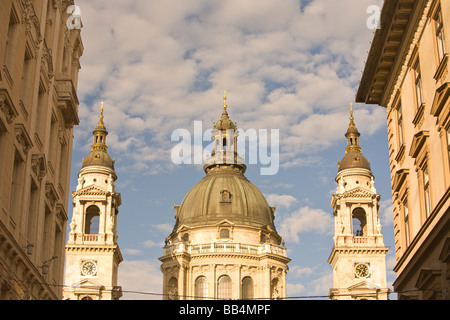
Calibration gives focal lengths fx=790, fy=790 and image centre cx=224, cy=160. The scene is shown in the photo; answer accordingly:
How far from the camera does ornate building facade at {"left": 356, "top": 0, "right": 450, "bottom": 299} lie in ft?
75.2

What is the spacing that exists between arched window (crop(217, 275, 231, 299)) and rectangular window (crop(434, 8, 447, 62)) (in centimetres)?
5865

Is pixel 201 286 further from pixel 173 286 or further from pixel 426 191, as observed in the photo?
pixel 426 191

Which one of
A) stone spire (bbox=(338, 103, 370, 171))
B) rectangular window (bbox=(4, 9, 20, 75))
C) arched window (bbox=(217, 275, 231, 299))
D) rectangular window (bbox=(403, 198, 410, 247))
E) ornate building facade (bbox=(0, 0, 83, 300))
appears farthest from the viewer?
arched window (bbox=(217, 275, 231, 299))

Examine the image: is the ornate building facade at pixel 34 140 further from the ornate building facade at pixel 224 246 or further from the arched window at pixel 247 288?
the arched window at pixel 247 288

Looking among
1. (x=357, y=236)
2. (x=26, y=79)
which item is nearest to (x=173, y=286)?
(x=357, y=236)

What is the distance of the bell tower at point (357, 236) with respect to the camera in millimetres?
71562

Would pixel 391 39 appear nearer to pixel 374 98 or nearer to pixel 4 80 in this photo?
pixel 374 98

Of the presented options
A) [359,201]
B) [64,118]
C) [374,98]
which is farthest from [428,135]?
[359,201]

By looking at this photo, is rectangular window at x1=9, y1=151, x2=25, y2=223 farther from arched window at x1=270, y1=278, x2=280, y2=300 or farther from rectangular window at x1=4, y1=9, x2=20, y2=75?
arched window at x1=270, y1=278, x2=280, y2=300

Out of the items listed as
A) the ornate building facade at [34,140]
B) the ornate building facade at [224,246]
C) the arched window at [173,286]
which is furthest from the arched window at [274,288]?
the ornate building facade at [34,140]

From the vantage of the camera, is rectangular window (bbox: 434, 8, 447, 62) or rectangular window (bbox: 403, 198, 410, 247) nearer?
rectangular window (bbox: 434, 8, 447, 62)

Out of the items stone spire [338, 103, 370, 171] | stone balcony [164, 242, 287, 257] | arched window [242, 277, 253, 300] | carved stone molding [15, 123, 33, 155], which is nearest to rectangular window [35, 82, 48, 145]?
carved stone molding [15, 123, 33, 155]

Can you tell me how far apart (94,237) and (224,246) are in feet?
46.9

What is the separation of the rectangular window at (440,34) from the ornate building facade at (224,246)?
57.3 meters
